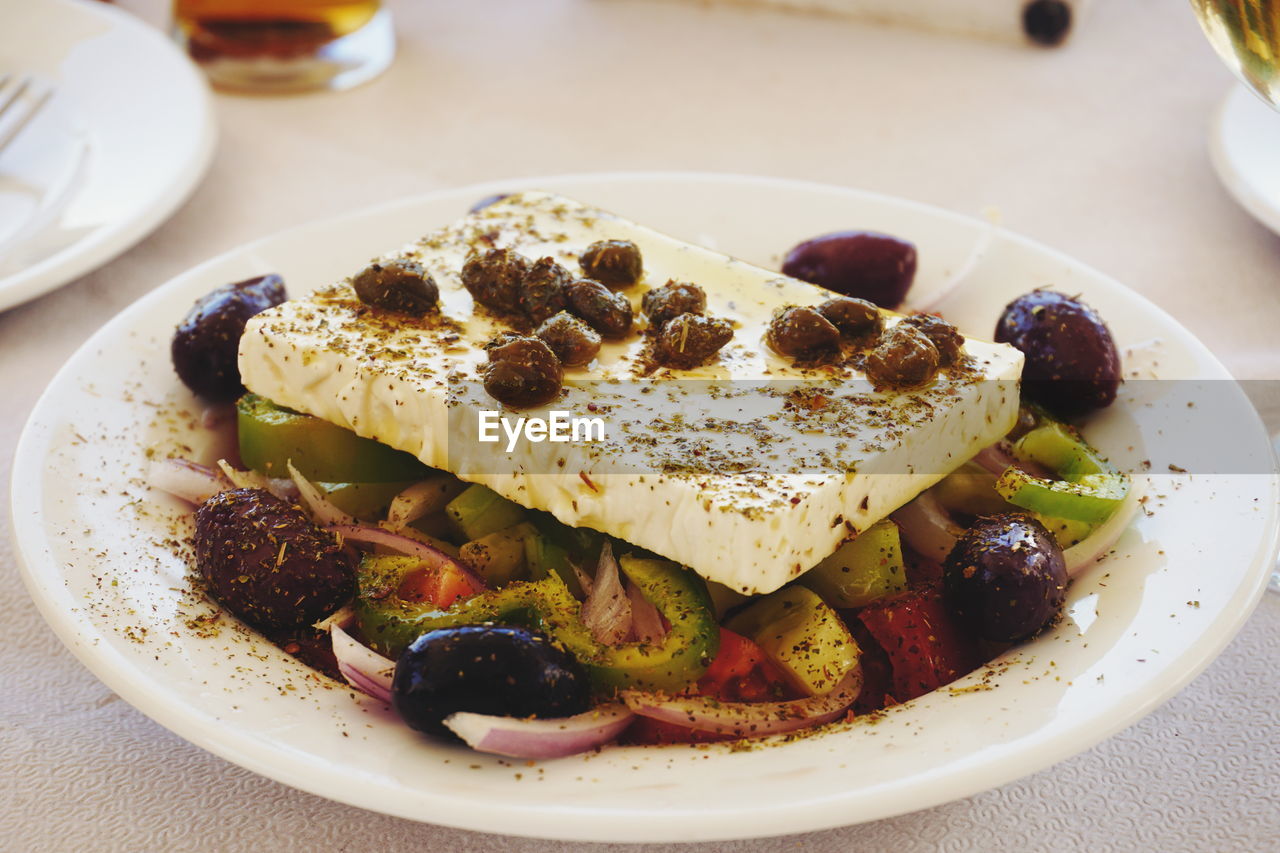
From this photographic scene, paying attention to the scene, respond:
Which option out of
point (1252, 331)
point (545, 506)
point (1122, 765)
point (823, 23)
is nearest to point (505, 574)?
point (545, 506)

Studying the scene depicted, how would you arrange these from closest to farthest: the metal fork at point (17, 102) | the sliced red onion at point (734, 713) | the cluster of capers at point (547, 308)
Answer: the sliced red onion at point (734, 713), the cluster of capers at point (547, 308), the metal fork at point (17, 102)

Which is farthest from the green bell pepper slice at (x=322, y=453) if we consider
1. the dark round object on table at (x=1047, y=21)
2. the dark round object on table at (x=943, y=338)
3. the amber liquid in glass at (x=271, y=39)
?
the dark round object on table at (x=1047, y=21)

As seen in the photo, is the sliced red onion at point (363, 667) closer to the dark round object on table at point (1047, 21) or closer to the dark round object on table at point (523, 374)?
the dark round object on table at point (523, 374)

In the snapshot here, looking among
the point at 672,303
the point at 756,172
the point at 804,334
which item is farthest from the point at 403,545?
the point at 756,172

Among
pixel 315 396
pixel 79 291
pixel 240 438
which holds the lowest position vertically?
pixel 79 291

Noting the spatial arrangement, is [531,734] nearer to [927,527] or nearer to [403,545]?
[403,545]

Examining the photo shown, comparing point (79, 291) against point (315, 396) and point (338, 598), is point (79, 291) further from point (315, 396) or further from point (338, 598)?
point (338, 598)
